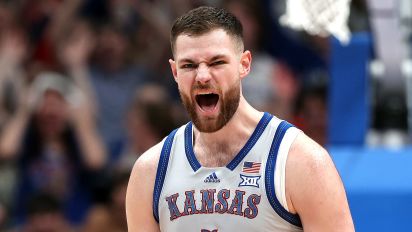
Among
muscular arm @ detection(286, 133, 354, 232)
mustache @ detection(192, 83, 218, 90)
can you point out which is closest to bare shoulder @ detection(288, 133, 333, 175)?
muscular arm @ detection(286, 133, 354, 232)

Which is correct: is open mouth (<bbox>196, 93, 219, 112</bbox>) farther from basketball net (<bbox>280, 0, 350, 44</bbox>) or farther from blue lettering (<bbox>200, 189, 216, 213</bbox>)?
basketball net (<bbox>280, 0, 350, 44</bbox>)

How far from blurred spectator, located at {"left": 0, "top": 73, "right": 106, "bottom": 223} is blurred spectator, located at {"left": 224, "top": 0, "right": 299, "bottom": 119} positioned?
1539mm

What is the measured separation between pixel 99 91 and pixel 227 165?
528 cm

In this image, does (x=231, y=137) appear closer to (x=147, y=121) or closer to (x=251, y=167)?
(x=251, y=167)

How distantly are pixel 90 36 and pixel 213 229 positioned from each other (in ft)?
18.7

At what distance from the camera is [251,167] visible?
13.0ft

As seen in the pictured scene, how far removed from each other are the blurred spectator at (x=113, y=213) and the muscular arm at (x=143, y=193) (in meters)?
3.37

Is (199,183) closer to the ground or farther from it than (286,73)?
closer to the ground

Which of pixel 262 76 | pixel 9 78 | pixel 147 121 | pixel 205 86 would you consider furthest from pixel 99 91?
pixel 205 86

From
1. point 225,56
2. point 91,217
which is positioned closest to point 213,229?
point 225,56

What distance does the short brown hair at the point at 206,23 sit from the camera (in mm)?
3881

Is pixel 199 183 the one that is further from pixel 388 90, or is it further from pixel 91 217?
pixel 91 217

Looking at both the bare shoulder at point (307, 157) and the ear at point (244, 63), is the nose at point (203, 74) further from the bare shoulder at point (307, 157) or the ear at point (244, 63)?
the bare shoulder at point (307, 157)

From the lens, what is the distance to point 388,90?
19.5ft
